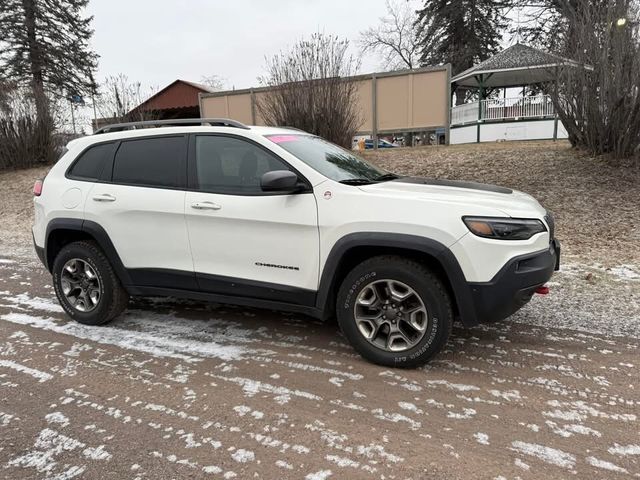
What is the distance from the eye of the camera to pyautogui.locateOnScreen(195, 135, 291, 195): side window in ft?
11.8

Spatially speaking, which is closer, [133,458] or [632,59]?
[133,458]

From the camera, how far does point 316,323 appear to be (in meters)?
4.25

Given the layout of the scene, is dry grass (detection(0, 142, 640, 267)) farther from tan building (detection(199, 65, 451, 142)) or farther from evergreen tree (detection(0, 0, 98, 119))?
evergreen tree (detection(0, 0, 98, 119))

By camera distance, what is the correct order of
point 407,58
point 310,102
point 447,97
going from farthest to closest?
1. point 407,58
2. point 447,97
3. point 310,102

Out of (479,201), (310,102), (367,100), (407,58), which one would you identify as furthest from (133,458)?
(407,58)

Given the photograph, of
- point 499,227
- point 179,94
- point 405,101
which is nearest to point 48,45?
point 179,94

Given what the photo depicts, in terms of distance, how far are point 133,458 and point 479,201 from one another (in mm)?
2613

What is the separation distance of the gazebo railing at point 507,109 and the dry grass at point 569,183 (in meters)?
8.56

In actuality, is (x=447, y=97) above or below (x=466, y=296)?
above

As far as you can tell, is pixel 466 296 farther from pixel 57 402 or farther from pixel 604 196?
pixel 604 196

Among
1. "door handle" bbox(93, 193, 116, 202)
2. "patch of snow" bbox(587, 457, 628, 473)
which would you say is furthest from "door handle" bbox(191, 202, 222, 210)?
"patch of snow" bbox(587, 457, 628, 473)

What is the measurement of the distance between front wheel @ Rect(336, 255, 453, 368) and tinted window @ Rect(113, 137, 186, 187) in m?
1.76

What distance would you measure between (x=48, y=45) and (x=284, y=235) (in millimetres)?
30814

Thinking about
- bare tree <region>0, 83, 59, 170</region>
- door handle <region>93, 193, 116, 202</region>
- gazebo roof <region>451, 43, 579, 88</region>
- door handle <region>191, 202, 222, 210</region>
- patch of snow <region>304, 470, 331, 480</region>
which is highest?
gazebo roof <region>451, 43, 579, 88</region>
